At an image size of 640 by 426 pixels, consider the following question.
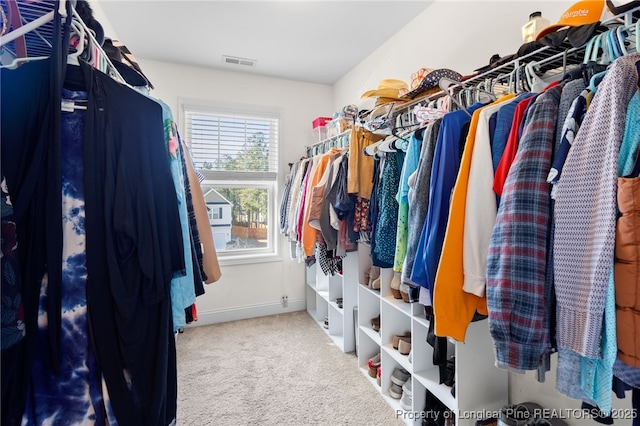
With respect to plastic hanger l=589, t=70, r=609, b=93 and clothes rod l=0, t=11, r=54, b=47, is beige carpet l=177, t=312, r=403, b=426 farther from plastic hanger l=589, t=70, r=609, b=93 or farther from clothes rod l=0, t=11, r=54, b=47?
clothes rod l=0, t=11, r=54, b=47

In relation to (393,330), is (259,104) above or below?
above

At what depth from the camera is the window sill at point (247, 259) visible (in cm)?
319

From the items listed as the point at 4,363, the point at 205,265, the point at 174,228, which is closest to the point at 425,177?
the point at 174,228

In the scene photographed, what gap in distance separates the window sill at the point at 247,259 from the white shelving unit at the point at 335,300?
0.43 m

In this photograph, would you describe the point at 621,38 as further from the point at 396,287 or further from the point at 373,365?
the point at 373,365

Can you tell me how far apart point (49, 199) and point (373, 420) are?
6.14ft

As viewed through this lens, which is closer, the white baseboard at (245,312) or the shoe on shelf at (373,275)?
the shoe on shelf at (373,275)

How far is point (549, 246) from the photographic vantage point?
755 mm

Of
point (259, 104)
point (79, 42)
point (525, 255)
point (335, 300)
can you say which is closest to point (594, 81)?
point (525, 255)

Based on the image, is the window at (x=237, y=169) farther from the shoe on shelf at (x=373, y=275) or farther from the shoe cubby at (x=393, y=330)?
the shoe cubby at (x=393, y=330)

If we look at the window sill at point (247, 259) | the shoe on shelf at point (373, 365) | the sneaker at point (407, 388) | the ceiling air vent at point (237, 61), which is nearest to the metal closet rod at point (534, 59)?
the sneaker at point (407, 388)

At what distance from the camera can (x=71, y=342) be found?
30.3 inches

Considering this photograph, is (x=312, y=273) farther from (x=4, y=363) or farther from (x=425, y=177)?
(x=4, y=363)

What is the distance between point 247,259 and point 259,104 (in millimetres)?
1688
